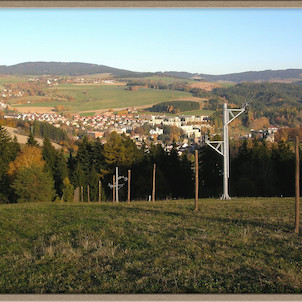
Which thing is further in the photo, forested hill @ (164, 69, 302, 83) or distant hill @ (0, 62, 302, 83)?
distant hill @ (0, 62, 302, 83)

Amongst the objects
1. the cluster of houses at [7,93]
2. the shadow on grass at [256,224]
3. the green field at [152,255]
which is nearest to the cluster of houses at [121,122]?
the cluster of houses at [7,93]

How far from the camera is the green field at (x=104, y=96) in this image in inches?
3656

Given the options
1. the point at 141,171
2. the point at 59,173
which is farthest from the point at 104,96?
the point at 141,171

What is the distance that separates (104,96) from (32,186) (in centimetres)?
7276

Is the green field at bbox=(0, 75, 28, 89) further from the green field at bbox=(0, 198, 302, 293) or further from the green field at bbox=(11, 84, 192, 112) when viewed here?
the green field at bbox=(0, 198, 302, 293)

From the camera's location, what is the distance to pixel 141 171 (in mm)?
34906

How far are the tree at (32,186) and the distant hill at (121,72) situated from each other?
37.3 meters

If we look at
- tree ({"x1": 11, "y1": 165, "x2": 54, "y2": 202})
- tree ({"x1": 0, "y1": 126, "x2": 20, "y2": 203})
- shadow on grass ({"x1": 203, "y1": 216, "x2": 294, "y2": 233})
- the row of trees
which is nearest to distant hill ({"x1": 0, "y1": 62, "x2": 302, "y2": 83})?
the row of trees

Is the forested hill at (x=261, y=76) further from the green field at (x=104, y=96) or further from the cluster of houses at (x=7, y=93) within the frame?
the cluster of houses at (x=7, y=93)

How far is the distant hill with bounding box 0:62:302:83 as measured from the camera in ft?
204

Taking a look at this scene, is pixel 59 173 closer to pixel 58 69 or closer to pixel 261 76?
pixel 261 76

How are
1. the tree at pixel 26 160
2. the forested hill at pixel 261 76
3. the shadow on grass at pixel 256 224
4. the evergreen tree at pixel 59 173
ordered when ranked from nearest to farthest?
the shadow on grass at pixel 256 224 → the tree at pixel 26 160 → the evergreen tree at pixel 59 173 → the forested hill at pixel 261 76

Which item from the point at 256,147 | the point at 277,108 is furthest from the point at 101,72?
the point at 256,147

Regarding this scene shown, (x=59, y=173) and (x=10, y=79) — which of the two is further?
(x=10, y=79)
